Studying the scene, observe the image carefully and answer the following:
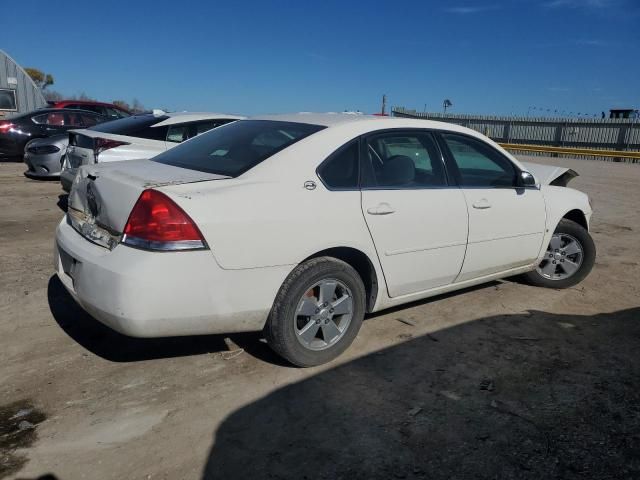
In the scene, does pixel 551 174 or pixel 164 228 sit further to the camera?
pixel 551 174

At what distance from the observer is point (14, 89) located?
920 inches

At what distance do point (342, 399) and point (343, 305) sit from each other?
2.06ft

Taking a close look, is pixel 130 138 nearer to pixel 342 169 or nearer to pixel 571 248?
pixel 342 169

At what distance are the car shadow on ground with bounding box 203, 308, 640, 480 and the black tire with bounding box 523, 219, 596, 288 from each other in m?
1.20

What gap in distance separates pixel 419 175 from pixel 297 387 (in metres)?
1.73

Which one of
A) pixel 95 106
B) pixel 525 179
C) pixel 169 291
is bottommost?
pixel 169 291

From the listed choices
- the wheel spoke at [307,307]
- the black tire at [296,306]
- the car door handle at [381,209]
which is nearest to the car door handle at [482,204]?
the car door handle at [381,209]

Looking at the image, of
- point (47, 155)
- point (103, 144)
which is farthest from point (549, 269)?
point (47, 155)

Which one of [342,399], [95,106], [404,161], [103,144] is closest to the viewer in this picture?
[342,399]

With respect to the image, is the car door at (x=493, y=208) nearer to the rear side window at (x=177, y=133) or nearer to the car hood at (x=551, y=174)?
the car hood at (x=551, y=174)

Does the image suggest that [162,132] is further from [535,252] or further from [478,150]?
[535,252]

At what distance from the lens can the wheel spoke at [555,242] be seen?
4.86 m

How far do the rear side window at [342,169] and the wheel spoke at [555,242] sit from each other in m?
2.49

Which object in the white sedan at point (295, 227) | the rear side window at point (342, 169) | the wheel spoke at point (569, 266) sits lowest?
the wheel spoke at point (569, 266)
